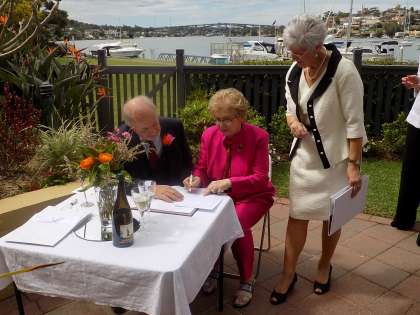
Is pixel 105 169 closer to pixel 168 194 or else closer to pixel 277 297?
pixel 168 194

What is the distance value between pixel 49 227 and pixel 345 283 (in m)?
1.98

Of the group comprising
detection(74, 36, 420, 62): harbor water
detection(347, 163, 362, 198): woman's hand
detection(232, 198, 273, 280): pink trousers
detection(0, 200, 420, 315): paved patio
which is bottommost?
detection(0, 200, 420, 315): paved patio

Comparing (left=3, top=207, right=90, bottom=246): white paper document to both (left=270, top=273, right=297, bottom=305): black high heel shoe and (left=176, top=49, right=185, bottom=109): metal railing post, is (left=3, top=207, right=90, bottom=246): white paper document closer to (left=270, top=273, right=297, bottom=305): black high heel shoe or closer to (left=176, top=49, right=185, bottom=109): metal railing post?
(left=270, top=273, right=297, bottom=305): black high heel shoe

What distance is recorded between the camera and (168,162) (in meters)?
2.68

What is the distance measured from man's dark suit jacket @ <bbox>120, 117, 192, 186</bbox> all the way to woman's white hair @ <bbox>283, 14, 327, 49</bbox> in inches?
39.3

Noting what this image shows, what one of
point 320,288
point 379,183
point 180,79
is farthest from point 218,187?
point 180,79

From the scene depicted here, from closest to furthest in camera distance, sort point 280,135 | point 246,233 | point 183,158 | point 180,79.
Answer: point 246,233 < point 183,158 < point 280,135 < point 180,79

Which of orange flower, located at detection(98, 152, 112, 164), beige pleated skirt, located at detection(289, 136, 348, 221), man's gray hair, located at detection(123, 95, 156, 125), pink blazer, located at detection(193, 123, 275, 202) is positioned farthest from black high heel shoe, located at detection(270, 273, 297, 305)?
orange flower, located at detection(98, 152, 112, 164)

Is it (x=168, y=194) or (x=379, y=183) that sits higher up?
(x=168, y=194)

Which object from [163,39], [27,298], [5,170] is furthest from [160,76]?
[163,39]

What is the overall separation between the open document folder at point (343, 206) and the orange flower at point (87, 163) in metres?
1.28

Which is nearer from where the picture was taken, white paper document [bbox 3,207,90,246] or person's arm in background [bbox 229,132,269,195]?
white paper document [bbox 3,207,90,246]

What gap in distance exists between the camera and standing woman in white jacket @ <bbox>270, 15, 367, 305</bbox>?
2148mm

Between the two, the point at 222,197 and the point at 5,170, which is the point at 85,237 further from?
the point at 5,170
